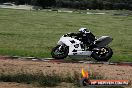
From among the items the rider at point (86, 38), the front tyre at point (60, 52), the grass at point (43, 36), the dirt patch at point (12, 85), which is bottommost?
the grass at point (43, 36)

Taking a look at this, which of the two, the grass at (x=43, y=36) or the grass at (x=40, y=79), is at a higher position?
the grass at (x=40, y=79)

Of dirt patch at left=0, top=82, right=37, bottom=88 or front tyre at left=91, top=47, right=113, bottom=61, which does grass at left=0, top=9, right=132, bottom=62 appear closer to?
front tyre at left=91, top=47, right=113, bottom=61

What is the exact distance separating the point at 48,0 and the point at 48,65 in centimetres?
10330

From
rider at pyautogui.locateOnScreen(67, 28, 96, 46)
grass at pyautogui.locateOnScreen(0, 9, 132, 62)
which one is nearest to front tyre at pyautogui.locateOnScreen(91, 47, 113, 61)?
rider at pyautogui.locateOnScreen(67, 28, 96, 46)

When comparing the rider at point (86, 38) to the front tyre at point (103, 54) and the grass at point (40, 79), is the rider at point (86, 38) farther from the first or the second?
the grass at point (40, 79)

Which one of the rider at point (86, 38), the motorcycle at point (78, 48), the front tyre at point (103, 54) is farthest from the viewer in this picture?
the rider at point (86, 38)

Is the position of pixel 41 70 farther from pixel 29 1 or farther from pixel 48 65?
pixel 29 1

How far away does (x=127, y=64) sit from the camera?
58.2 feet

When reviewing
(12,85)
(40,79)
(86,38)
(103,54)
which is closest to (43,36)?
(86,38)

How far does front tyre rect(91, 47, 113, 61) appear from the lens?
1820 centimetres

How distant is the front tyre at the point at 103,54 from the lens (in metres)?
18.2

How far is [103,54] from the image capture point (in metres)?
18.3

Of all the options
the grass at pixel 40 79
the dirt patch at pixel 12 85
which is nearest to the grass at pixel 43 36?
the grass at pixel 40 79

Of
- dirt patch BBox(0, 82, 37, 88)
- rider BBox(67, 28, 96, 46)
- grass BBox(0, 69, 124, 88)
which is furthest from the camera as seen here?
rider BBox(67, 28, 96, 46)
